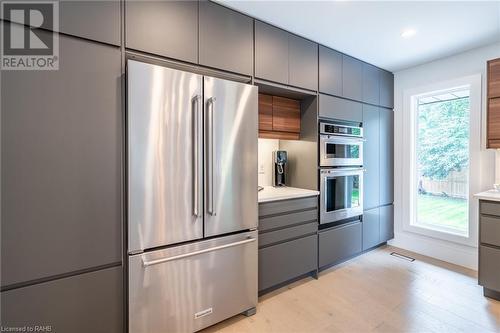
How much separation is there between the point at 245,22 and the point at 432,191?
333 centimetres

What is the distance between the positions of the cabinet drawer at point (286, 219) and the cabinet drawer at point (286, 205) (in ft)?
0.16

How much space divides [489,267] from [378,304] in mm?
1117

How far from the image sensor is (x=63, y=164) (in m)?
1.39

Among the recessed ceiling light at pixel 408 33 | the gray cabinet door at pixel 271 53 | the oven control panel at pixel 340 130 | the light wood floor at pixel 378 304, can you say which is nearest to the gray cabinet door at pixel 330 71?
the oven control panel at pixel 340 130

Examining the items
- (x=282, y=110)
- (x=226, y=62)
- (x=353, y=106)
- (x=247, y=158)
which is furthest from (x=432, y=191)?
(x=226, y=62)

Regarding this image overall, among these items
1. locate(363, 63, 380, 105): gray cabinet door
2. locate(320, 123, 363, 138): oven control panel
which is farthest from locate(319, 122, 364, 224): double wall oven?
locate(363, 63, 380, 105): gray cabinet door

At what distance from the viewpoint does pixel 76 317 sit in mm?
1434

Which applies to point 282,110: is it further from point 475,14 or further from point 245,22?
point 475,14

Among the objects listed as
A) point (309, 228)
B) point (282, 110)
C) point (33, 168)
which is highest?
point (282, 110)

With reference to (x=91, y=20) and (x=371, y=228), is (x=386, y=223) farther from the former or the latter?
(x=91, y=20)

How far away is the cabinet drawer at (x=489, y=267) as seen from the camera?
7.23ft

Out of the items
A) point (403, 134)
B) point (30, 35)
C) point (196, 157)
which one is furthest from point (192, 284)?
point (403, 134)

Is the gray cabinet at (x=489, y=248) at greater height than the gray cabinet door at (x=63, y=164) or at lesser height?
lesser

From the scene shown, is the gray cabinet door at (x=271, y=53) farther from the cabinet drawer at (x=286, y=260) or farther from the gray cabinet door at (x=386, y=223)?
the gray cabinet door at (x=386, y=223)
